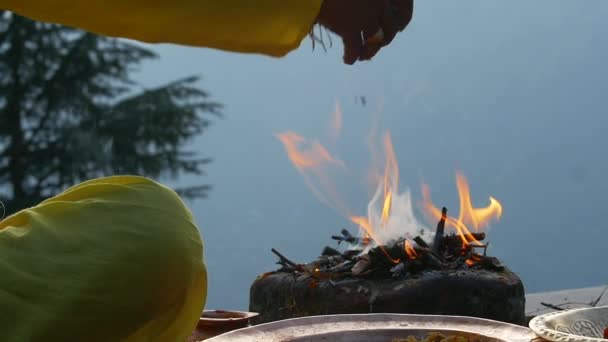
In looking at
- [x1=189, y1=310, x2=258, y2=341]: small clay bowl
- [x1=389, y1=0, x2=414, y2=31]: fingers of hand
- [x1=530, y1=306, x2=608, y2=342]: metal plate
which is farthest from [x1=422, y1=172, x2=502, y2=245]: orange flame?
[x1=389, y1=0, x2=414, y2=31]: fingers of hand

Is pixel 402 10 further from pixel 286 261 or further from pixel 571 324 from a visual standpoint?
pixel 286 261

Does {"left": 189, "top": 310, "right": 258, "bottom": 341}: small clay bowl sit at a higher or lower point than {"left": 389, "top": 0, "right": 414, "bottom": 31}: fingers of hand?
lower

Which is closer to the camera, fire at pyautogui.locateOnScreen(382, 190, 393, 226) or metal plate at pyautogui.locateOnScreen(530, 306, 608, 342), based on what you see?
metal plate at pyautogui.locateOnScreen(530, 306, 608, 342)

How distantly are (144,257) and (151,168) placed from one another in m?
15.2

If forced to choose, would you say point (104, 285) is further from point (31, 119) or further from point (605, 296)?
point (31, 119)

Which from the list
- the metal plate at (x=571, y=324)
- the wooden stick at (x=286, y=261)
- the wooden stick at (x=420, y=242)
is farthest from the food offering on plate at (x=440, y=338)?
the wooden stick at (x=286, y=261)

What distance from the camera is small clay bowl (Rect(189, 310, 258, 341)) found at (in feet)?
10.2

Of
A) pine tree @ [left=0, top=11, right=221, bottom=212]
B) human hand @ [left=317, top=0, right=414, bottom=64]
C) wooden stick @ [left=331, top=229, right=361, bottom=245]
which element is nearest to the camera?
human hand @ [left=317, top=0, right=414, bottom=64]

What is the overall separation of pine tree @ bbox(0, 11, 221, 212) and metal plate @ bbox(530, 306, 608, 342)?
42.4ft

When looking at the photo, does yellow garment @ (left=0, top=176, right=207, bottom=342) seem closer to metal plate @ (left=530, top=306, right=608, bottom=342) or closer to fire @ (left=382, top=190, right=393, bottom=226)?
metal plate @ (left=530, top=306, right=608, bottom=342)

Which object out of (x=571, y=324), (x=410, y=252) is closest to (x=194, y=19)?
(x=571, y=324)

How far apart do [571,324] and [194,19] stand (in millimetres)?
1919

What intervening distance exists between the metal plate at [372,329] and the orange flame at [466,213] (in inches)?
92.5

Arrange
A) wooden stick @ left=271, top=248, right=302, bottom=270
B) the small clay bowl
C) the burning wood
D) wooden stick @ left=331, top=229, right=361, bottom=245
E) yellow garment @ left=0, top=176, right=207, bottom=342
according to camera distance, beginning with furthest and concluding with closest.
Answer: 1. wooden stick @ left=331, top=229, right=361, bottom=245
2. wooden stick @ left=271, top=248, right=302, bottom=270
3. the burning wood
4. the small clay bowl
5. yellow garment @ left=0, top=176, right=207, bottom=342
